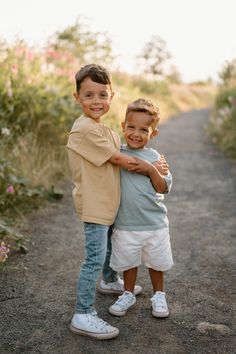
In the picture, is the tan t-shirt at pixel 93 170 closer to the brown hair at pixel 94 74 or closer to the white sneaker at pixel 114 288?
the brown hair at pixel 94 74

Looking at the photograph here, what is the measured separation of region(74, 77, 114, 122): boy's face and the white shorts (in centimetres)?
74

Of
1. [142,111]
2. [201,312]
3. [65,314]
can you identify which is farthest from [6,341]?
[142,111]

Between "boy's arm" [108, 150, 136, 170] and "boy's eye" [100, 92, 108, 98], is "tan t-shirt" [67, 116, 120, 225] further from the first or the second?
"boy's eye" [100, 92, 108, 98]

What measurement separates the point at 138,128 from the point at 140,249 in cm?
74

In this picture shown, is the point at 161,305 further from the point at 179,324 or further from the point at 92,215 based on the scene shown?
the point at 92,215

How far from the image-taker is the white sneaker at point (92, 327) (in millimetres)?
2764

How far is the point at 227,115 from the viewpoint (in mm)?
9594

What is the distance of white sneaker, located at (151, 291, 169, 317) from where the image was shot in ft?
9.92

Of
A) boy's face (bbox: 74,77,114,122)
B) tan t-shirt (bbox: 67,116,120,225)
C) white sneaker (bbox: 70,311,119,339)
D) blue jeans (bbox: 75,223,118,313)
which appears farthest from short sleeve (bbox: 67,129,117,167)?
white sneaker (bbox: 70,311,119,339)

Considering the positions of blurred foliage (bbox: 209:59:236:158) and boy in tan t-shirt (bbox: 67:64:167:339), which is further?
blurred foliage (bbox: 209:59:236:158)

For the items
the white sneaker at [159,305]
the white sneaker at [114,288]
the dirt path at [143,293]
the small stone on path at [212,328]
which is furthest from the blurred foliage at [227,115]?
the small stone on path at [212,328]

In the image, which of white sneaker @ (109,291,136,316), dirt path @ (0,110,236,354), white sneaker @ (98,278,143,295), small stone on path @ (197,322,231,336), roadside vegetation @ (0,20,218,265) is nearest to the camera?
dirt path @ (0,110,236,354)

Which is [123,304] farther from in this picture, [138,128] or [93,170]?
[138,128]

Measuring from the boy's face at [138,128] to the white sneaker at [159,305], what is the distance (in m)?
0.95
